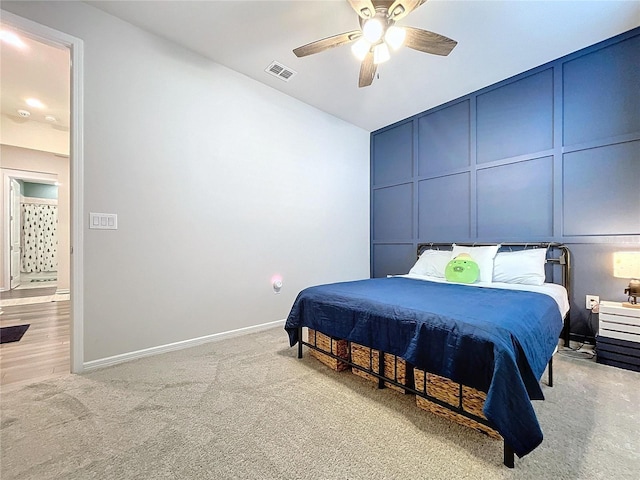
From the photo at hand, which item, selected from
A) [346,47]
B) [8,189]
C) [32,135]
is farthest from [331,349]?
[8,189]

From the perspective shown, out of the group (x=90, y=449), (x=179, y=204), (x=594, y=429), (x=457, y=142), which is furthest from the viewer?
(x=457, y=142)

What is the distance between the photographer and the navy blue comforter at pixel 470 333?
1183mm

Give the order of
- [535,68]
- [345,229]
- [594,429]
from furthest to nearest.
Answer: [345,229] → [535,68] → [594,429]

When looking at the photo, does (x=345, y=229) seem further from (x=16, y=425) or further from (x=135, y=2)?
(x=16, y=425)

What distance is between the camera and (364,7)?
1912mm

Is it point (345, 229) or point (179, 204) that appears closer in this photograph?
point (179, 204)

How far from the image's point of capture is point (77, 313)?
2.14 metres

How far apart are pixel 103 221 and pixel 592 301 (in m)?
4.51

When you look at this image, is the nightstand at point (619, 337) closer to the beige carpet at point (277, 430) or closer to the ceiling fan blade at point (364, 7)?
the beige carpet at point (277, 430)

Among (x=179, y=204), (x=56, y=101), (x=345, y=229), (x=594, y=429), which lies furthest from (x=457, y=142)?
(x=56, y=101)

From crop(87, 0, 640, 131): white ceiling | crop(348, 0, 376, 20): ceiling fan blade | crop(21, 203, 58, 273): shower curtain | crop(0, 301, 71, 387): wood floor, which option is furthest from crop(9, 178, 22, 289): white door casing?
crop(348, 0, 376, 20): ceiling fan blade

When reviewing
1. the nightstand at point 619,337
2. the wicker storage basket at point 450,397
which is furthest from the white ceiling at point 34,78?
the nightstand at point 619,337

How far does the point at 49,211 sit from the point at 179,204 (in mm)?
6754

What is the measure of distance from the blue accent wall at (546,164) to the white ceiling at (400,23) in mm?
269
